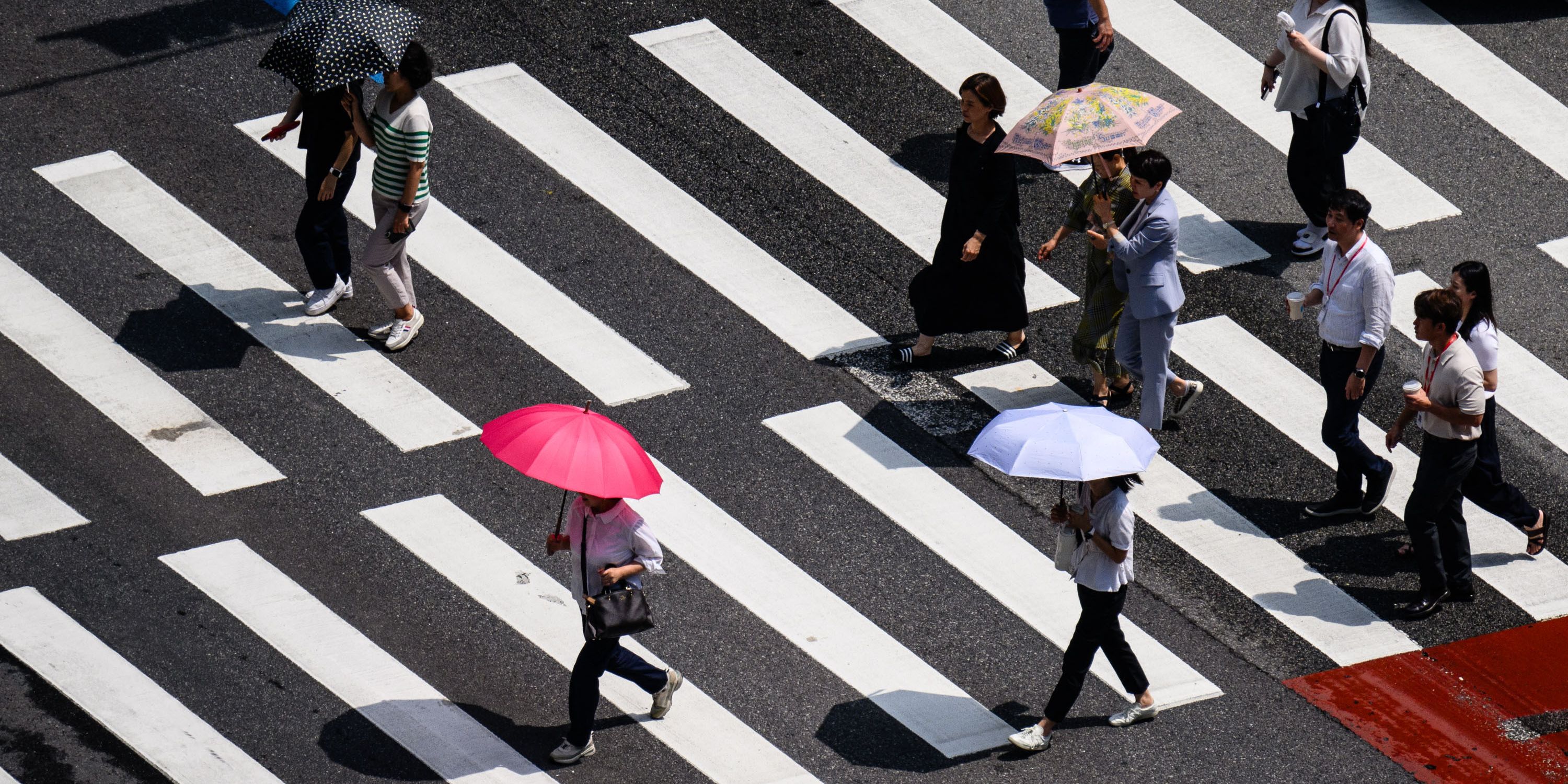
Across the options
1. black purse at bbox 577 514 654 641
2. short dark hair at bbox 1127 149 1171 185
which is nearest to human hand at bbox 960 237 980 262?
short dark hair at bbox 1127 149 1171 185

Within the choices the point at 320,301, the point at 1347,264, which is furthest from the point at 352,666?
the point at 1347,264

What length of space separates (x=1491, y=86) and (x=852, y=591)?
25.2ft

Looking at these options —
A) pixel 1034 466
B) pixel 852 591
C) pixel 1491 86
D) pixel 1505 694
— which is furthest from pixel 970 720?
pixel 1491 86

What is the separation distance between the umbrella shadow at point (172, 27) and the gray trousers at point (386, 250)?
3583 millimetres

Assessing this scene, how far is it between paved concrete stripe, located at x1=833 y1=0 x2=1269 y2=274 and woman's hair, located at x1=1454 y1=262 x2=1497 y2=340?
283 cm

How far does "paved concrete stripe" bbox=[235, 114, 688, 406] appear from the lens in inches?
427

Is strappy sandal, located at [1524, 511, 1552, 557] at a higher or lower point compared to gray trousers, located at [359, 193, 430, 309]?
lower

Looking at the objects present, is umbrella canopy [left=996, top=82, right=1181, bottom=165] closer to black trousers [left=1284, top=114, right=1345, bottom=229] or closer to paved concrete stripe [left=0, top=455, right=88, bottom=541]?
black trousers [left=1284, top=114, right=1345, bottom=229]

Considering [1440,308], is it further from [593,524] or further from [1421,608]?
[593,524]

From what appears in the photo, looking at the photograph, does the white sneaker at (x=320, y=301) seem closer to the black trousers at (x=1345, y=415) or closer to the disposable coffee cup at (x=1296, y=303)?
the disposable coffee cup at (x=1296, y=303)

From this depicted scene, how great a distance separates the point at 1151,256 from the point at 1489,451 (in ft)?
6.94

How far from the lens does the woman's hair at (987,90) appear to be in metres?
10.4

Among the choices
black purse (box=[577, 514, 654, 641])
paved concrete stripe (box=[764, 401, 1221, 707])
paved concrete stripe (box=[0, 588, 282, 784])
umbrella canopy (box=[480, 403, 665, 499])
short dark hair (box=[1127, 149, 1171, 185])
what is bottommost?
paved concrete stripe (box=[0, 588, 282, 784])

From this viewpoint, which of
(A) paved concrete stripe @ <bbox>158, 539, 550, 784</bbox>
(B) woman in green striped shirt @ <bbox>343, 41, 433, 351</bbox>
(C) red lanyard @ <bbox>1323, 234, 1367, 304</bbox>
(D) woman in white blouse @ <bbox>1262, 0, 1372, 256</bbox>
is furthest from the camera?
(D) woman in white blouse @ <bbox>1262, 0, 1372, 256</bbox>
